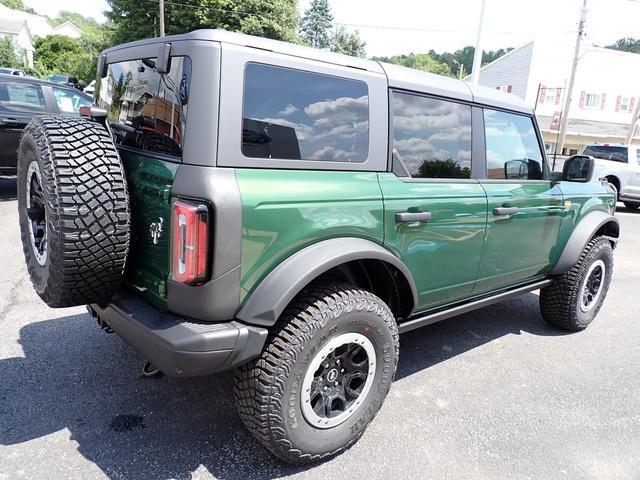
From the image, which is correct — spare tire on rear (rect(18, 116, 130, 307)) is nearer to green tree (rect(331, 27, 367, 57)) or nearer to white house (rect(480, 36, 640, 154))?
white house (rect(480, 36, 640, 154))

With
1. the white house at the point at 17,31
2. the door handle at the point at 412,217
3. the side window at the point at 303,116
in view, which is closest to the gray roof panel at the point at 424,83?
the side window at the point at 303,116

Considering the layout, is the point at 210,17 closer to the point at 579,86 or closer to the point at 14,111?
the point at 14,111

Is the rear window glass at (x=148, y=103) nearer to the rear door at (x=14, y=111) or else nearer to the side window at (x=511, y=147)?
the side window at (x=511, y=147)

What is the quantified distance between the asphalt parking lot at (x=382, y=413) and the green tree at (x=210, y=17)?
2471 cm

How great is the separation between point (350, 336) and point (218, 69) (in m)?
1.40

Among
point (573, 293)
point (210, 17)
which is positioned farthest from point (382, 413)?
point (210, 17)

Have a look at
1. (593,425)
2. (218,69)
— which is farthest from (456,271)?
(218,69)

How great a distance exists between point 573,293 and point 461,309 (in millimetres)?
1448

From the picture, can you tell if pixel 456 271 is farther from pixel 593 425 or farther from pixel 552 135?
pixel 552 135

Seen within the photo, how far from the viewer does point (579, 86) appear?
32219 millimetres

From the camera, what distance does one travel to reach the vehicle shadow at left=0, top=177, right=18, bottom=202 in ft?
26.9

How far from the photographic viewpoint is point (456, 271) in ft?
9.99

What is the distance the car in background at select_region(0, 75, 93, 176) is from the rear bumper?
6619mm

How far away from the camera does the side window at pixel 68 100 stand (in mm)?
8115
